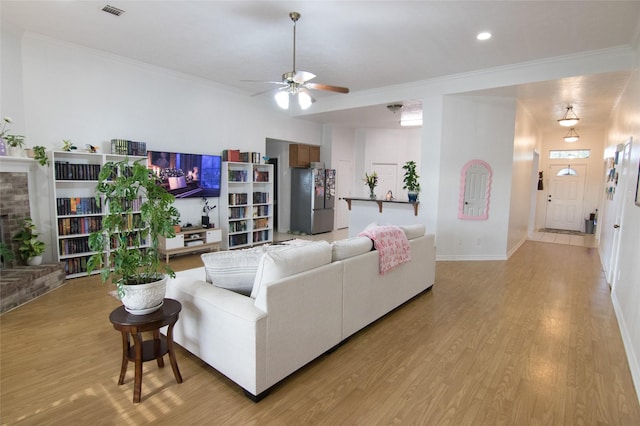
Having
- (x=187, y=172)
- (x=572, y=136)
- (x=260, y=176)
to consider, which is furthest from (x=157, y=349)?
(x=572, y=136)

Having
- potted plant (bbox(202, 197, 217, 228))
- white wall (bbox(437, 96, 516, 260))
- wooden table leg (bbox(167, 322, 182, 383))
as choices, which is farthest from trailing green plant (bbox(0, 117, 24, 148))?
white wall (bbox(437, 96, 516, 260))

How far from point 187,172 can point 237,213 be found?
126cm

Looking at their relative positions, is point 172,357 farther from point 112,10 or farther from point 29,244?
point 112,10

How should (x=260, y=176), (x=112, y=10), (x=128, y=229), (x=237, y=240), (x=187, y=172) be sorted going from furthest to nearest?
(x=260, y=176), (x=237, y=240), (x=187, y=172), (x=112, y=10), (x=128, y=229)

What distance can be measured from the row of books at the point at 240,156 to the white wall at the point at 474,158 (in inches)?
137

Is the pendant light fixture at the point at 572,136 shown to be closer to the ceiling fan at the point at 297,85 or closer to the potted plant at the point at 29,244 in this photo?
the ceiling fan at the point at 297,85

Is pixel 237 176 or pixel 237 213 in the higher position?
pixel 237 176

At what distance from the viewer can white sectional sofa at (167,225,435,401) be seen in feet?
6.80

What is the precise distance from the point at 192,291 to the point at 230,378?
2.18 feet

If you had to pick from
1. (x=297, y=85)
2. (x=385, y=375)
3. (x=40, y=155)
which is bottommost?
(x=385, y=375)

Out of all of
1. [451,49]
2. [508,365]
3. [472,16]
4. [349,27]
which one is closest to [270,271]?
[508,365]

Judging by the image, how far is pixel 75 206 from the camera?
175 inches

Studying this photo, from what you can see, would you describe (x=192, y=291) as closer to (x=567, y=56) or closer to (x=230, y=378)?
(x=230, y=378)

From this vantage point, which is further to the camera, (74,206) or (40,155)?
(74,206)
